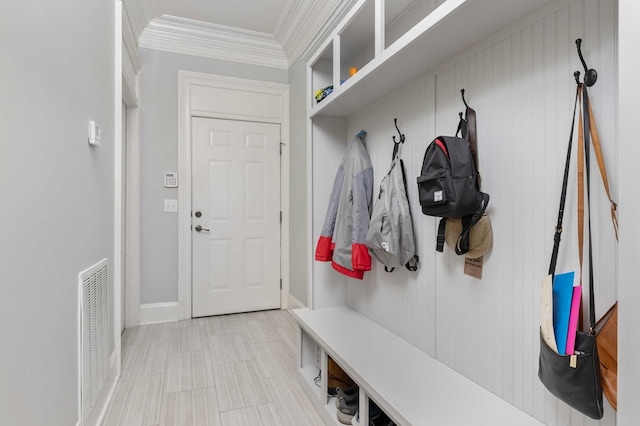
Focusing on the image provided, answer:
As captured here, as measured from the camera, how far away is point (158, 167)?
3.12 metres

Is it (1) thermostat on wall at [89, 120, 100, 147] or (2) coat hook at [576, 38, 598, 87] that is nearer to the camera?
(2) coat hook at [576, 38, 598, 87]

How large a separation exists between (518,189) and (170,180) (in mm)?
2875

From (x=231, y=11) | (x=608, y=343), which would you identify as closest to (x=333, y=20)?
(x=231, y=11)

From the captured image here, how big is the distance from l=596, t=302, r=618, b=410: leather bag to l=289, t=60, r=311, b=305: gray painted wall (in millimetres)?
2337

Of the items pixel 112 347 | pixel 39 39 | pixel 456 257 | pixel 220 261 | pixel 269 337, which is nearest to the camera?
pixel 39 39

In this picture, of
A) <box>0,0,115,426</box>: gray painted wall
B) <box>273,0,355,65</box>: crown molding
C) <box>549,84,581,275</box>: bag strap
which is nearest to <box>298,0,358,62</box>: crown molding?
<box>273,0,355,65</box>: crown molding

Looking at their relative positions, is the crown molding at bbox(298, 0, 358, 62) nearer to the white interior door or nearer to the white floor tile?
the white interior door

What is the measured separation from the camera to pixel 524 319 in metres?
1.19

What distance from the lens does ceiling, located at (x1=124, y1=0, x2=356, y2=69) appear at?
2.77 metres

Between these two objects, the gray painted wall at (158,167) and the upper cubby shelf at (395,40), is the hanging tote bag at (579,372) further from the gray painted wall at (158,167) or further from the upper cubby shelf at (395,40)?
the gray painted wall at (158,167)

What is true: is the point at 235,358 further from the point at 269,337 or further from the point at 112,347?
the point at 112,347

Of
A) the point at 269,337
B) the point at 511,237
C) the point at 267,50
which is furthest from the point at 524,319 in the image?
the point at 267,50

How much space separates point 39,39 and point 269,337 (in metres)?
2.39

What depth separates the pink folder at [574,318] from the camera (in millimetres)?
889
